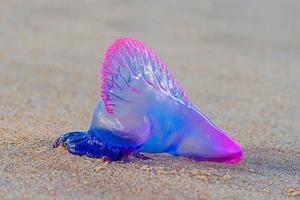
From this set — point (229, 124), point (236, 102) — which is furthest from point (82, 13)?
point (229, 124)

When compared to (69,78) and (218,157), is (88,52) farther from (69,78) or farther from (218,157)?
(218,157)

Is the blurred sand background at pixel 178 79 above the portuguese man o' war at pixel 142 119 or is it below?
below

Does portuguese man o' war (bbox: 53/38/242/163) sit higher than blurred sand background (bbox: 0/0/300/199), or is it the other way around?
portuguese man o' war (bbox: 53/38/242/163)

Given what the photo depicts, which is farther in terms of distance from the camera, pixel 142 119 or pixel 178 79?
pixel 178 79

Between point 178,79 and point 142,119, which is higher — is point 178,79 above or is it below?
below
